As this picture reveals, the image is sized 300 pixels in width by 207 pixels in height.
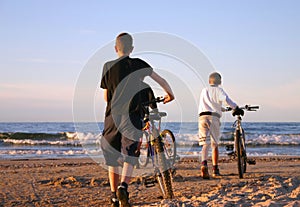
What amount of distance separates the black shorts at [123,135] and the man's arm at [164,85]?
37 cm

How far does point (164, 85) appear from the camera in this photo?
4766 millimetres

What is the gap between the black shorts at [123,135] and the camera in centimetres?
475

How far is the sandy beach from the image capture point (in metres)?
4.80

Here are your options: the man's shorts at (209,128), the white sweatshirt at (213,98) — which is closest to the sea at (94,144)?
the man's shorts at (209,128)

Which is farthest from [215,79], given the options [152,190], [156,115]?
[156,115]

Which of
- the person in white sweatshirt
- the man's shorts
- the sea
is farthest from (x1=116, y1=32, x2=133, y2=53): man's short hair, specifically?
the man's shorts

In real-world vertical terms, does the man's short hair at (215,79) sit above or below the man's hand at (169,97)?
above

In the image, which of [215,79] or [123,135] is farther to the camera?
[215,79]

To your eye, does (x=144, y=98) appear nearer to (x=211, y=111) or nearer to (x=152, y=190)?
(x=152, y=190)

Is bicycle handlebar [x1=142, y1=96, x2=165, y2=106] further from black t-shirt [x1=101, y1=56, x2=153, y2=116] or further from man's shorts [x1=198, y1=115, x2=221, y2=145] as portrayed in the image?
man's shorts [x1=198, y1=115, x2=221, y2=145]

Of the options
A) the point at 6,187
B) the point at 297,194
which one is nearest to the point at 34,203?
the point at 6,187

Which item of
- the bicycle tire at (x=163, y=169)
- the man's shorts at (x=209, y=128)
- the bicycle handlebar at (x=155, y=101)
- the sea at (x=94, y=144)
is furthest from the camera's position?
the man's shorts at (x=209, y=128)

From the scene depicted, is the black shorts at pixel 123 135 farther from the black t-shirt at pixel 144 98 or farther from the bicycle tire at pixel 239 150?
the bicycle tire at pixel 239 150

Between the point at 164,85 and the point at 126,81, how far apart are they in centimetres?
39
